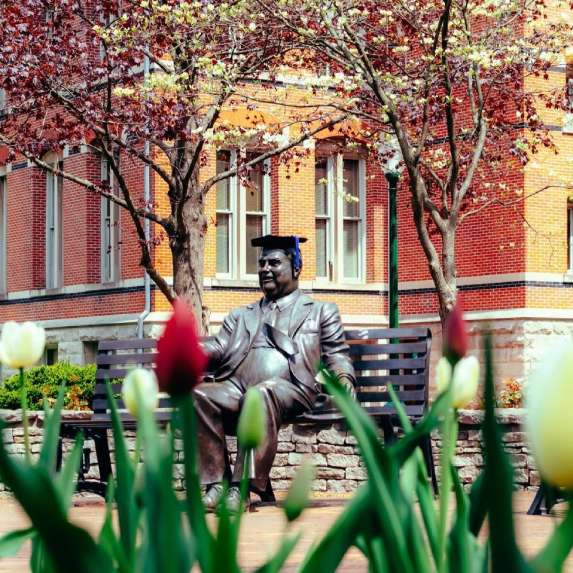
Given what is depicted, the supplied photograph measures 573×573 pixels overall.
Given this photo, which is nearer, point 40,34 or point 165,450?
point 165,450

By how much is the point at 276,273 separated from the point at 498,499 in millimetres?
8803

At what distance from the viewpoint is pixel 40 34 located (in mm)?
17922

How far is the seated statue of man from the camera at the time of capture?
9289 millimetres

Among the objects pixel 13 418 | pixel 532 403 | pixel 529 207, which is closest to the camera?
pixel 532 403

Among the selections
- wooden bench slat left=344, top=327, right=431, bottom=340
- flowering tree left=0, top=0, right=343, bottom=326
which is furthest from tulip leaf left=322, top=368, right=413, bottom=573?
flowering tree left=0, top=0, right=343, bottom=326

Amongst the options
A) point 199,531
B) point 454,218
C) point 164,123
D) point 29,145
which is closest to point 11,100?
point 29,145

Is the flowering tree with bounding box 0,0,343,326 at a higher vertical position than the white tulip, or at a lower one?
higher

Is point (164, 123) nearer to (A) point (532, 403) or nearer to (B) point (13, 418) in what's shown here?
(B) point (13, 418)

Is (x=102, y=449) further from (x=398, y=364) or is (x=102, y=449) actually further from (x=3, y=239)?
(x=3, y=239)

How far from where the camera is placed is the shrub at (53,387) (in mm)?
17016

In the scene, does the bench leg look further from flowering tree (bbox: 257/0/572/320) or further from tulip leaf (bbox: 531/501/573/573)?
tulip leaf (bbox: 531/501/573/573)

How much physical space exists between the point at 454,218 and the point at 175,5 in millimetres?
4062

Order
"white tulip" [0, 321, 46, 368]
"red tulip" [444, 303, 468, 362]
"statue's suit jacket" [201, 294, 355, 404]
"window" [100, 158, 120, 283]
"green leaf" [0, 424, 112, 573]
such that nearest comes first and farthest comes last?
"green leaf" [0, 424, 112, 573], "red tulip" [444, 303, 468, 362], "white tulip" [0, 321, 46, 368], "statue's suit jacket" [201, 294, 355, 404], "window" [100, 158, 120, 283]

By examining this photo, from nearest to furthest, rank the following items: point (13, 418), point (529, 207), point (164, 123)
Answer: point (13, 418), point (164, 123), point (529, 207)
